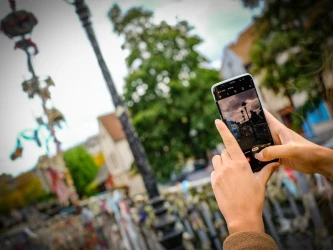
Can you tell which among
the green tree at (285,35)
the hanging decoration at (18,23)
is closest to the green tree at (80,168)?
the green tree at (285,35)

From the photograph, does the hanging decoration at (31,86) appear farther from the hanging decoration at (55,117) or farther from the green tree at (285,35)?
the green tree at (285,35)

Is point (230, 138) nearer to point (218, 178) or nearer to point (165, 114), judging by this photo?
point (218, 178)

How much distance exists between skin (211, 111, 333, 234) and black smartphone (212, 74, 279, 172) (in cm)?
12

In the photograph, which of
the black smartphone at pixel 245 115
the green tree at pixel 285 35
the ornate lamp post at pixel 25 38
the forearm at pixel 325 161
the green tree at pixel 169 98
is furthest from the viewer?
the green tree at pixel 169 98

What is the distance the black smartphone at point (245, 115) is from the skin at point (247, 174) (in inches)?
4.8

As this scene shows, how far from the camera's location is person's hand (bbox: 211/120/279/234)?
0.88m

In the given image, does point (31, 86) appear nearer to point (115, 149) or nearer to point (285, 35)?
point (285, 35)

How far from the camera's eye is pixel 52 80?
2.30 metres

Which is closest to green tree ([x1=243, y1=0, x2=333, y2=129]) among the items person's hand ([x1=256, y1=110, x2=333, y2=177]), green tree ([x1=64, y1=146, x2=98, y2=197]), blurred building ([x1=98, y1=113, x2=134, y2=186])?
person's hand ([x1=256, y1=110, x2=333, y2=177])

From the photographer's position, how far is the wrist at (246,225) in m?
0.86

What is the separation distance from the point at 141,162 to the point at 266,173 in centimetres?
230

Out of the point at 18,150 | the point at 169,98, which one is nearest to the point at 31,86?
the point at 18,150

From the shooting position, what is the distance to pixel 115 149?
107 ft

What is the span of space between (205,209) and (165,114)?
12.6 m
